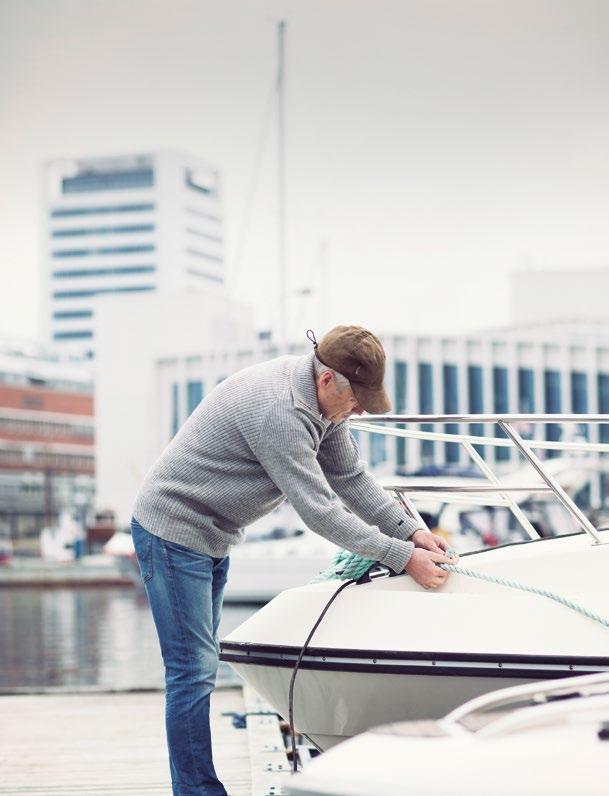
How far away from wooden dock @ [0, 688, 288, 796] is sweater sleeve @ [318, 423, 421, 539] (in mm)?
1210

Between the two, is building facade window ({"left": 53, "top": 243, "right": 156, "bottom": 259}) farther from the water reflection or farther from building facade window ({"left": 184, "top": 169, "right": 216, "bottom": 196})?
the water reflection

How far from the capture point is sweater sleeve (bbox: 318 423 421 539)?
13.1 ft

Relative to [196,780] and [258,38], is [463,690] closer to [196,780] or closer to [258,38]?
[196,780]

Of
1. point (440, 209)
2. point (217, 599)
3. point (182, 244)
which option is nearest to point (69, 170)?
point (182, 244)

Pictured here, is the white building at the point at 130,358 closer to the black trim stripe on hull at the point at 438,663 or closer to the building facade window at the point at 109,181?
the black trim stripe on hull at the point at 438,663

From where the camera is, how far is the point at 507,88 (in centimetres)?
8588

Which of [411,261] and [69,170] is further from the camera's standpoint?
[69,170]

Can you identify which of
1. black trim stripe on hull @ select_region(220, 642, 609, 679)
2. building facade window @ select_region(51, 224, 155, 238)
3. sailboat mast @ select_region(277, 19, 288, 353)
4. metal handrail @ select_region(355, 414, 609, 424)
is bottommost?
black trim stripe on hull @ select_region(220, 642, 609, 679)

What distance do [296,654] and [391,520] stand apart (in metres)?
0.55

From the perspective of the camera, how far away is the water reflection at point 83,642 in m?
12.9

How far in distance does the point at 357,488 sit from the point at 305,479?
46 centimetres

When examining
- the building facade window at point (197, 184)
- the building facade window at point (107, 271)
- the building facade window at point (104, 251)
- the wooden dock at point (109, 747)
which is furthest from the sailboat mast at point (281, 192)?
the building facade window at point (197, 184)

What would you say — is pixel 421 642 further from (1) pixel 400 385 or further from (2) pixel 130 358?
(2) pixel 130 358

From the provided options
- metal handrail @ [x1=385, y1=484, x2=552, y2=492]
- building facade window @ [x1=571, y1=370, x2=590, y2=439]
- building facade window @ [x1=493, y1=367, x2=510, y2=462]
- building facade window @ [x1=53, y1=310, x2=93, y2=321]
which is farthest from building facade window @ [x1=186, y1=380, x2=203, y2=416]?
building facade window @ [x1=53, y1=310, x2=93, y2=321]
